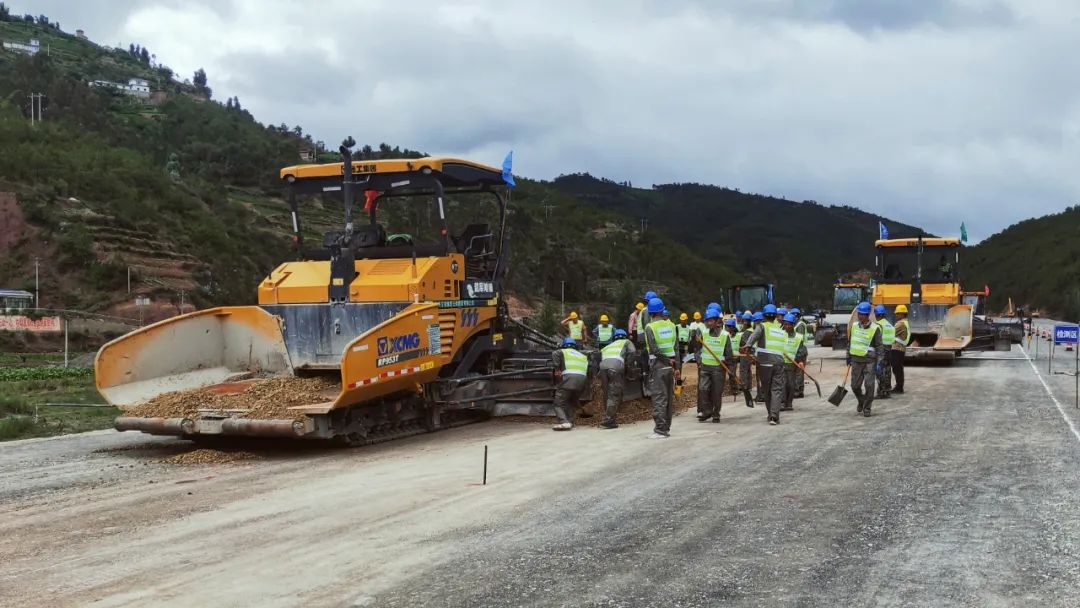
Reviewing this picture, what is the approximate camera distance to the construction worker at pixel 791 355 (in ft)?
45.2

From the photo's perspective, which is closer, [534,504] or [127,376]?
[534,504]

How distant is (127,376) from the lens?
10102mm

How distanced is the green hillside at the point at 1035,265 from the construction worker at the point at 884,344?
257 feet

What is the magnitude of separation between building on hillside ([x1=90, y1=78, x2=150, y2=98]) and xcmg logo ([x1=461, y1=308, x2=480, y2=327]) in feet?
381

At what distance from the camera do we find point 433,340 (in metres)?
10.6

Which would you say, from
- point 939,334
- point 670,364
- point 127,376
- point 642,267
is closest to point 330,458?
point 127,376

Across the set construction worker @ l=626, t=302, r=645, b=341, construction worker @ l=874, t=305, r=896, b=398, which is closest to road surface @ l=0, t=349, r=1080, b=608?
construction worker @ l=874, t=305, r=896, b=398

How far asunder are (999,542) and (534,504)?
10.8 ft

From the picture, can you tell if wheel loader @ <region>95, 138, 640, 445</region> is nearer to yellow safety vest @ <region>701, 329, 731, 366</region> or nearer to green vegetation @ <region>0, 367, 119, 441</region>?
yellow safety vest @ <region>701, 329, 731, 366</region>

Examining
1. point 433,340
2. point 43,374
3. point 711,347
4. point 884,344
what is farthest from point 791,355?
point 43,374

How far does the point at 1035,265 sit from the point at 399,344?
123219 mm

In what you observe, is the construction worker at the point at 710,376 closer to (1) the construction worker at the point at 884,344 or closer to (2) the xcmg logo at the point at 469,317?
(1) the construction worker at the point at 884,344

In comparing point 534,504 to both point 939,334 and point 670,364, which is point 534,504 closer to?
point 670,364

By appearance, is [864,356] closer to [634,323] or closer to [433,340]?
[634,323]
